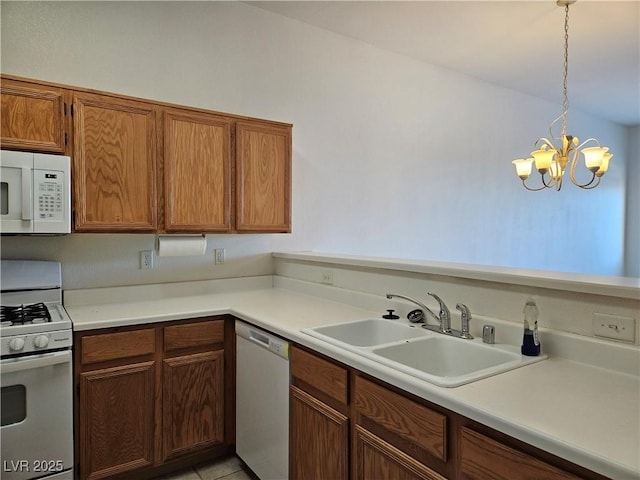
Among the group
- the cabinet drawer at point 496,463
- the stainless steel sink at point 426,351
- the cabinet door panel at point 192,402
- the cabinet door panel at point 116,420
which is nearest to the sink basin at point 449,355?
the stainless steel sink at point 426,351

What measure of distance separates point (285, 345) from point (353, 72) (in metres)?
2.66

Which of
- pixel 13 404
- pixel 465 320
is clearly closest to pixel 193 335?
pixel 13 404

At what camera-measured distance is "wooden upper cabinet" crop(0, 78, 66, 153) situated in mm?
1939

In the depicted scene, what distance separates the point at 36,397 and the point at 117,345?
1.24 feet

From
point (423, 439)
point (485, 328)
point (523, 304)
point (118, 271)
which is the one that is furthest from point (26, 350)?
point (523, 304)

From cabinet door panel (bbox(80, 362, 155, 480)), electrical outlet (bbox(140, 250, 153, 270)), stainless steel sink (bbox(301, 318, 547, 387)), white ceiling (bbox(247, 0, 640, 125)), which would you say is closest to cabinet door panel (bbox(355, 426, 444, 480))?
stainless steel sink (bbox(301, 318, 547, 387))

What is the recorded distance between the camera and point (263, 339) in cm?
209

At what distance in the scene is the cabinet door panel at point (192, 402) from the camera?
2207 millimetres

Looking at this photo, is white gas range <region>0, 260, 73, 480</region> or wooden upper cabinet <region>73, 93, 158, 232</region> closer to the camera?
white gas range <region>0, 260, 73, 480</region>

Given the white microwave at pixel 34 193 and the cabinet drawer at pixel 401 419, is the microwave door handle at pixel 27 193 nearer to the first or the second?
the white microwave at pixel 34 193

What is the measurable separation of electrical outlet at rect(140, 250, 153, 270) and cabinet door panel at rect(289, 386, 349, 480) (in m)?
1.39

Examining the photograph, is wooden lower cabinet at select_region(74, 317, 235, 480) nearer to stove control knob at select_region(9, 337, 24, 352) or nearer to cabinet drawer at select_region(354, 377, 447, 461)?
stove control knob at select_region(9, 337, 24, 352)

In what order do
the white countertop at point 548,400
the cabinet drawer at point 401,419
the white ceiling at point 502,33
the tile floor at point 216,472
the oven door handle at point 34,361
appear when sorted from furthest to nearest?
the white ceiling at point 502,33 → the tile floor at point 216,472 → the oven door handle at point 34,361 → the cabinet drawer at point 401,419 → the white countertop at point 548,400

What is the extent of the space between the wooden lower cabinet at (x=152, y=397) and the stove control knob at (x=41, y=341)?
0.20m
